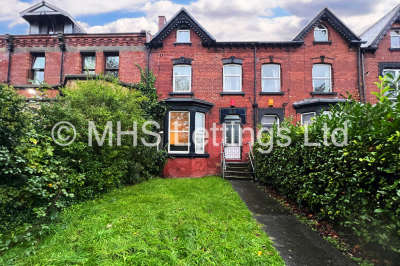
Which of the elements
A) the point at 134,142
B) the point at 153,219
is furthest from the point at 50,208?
the point at 134,142

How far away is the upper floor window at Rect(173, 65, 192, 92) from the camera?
37.2 ft

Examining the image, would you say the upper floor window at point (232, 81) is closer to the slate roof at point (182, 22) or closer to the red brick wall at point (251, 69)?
the red brick wall at point (251, 69)

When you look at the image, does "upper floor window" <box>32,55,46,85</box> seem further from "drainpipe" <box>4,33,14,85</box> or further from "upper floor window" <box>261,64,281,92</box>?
"upper floor window" <box>261,64,281,92</box>

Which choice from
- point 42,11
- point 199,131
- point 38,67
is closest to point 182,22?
point 199,131

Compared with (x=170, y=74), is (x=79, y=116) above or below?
below

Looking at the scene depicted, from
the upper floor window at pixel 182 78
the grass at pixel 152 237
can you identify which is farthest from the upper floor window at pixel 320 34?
the grass at pixel 152 237

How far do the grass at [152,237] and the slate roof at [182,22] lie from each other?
945 cm

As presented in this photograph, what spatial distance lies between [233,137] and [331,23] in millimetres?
8548

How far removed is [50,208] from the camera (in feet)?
12.5

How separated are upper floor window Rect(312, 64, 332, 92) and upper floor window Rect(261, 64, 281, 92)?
2.00 m

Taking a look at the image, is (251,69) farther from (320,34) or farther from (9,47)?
(9,47)

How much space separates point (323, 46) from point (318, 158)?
33.3 ft

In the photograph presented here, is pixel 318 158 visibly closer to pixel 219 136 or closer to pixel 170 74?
pixel 219 136

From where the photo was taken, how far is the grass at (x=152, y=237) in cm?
271
